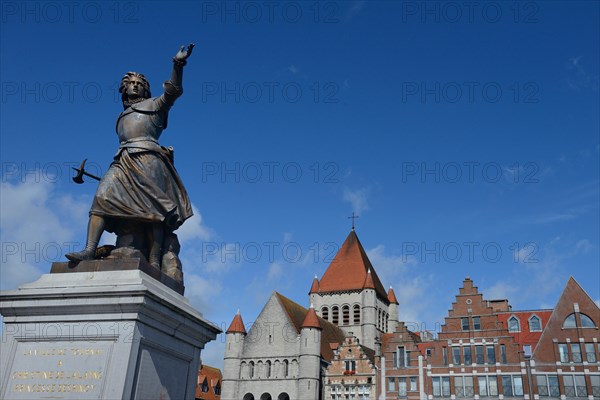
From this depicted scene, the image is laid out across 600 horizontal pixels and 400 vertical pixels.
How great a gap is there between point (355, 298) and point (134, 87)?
56060 mm

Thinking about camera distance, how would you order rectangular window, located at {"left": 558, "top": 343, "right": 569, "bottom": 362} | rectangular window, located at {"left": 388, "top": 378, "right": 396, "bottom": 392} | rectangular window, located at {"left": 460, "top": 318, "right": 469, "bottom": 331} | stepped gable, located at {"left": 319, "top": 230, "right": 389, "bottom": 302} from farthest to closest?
stepped gable, located at {"left": 319, "top": 230, "right": 389, "bottom": 302} → rectangular window, located at {"left": 388, "top": 378, "right": 396, "bottom": 392} → rectangular window, located at {"left": 460, "top": 318, "right": 469, "bottom": 331} → rectangular window, located at {"left": 558, "top": 343, "right": 569, "bottom": 362}

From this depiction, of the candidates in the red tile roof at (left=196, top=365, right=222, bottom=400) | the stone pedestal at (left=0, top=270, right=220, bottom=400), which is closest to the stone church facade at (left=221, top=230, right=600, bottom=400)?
the red tile roof at (left=196, top=365, right=222, bottom=400)

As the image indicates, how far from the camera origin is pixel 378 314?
205 feet

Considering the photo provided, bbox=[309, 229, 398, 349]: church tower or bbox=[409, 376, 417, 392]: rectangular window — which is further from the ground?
bbox=[309, 229, 398, 349]: church tower

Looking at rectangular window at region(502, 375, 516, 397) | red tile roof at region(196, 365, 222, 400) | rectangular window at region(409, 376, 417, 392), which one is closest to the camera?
rectangular window at region(502, 375, 516, 397)

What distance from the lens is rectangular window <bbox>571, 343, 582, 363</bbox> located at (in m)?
34.2

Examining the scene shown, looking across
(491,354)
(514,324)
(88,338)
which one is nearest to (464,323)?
(491,354)

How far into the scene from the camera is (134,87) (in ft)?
26.5

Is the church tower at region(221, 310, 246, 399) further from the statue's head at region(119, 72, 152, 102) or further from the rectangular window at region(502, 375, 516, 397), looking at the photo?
the statue's head at region(119, 72, 152, 102)

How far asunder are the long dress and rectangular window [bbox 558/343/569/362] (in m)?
33.0

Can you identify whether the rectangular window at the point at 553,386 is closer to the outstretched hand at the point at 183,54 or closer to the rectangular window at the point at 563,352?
the rectangular window at the point at 563,352

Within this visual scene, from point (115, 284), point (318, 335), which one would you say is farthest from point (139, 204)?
point (318, 335)

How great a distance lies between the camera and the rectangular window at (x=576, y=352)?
3416 centimetres

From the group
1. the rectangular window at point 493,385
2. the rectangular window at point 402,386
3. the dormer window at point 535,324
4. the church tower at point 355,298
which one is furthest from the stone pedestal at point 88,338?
the church tower at point 355,298
